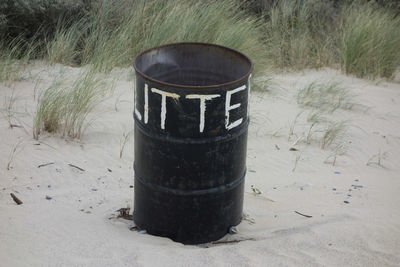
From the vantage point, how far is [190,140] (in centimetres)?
310

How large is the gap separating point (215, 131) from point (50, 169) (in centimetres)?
186

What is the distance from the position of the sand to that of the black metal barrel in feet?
0.54

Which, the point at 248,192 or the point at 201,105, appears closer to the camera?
the point at 201,105

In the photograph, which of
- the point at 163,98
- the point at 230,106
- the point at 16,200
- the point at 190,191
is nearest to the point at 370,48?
the point at 230,106

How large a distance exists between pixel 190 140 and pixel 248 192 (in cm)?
145

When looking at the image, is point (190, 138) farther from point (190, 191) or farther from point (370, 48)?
point (370, 48)

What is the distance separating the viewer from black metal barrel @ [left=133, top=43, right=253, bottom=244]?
10.0 ft

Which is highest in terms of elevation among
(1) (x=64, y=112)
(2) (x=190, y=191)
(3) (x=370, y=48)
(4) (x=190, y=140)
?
(4) (x=190, y=140)

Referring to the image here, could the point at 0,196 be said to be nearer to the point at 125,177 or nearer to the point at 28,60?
the point at 125,177

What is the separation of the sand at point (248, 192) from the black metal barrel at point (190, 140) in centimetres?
16

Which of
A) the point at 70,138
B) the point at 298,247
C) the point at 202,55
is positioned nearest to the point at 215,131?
the point at 202,55

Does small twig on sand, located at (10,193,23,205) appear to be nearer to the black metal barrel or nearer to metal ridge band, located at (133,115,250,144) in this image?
the black metal barrel

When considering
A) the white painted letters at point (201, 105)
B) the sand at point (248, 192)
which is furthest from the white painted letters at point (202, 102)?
the sand at point (248, 192)

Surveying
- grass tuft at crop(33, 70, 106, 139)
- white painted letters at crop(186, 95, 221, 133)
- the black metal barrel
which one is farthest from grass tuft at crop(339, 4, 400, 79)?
white painted letters at crop(186, 95, 221, 133)
